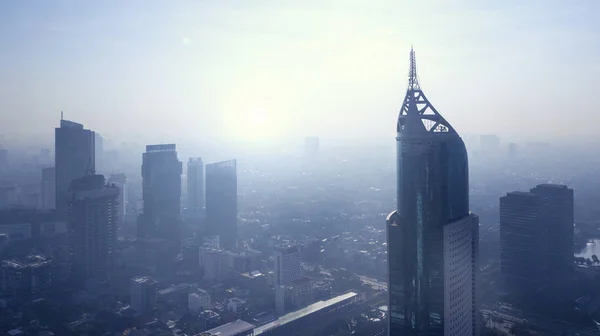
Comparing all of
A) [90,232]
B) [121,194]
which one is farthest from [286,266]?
[121,194]

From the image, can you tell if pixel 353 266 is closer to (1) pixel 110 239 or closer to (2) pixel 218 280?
(2) pixel 218 280

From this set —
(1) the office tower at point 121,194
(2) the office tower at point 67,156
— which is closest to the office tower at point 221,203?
(2) the office tower at point 67,156

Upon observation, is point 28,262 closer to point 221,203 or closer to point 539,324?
point 221,203

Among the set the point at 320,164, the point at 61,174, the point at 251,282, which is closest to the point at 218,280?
the point at 251,282

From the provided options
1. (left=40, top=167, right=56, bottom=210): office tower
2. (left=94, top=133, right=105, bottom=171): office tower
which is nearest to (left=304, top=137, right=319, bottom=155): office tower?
(left=94, top=133, right=105, bottom=171): office tower

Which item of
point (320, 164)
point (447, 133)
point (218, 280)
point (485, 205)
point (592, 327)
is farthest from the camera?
point (320, 164)

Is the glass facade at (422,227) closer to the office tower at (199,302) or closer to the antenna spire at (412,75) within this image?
the antenna spire at (412,75)
